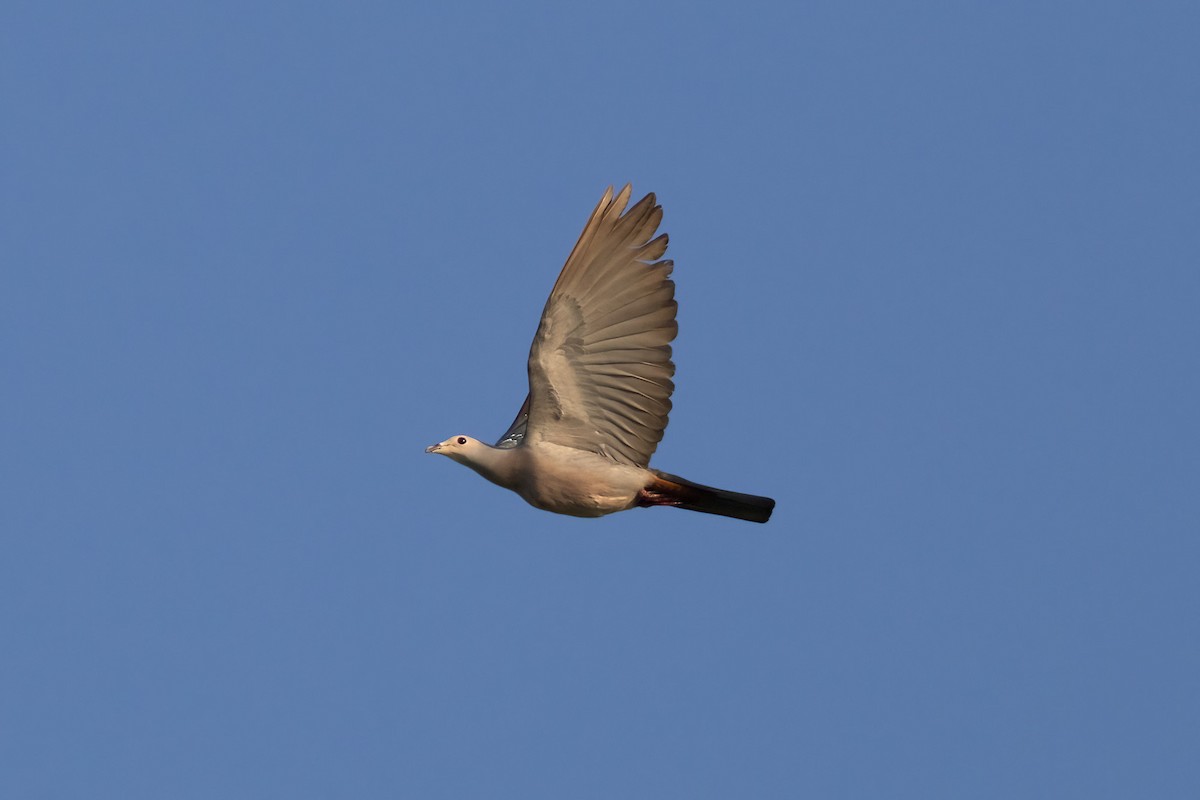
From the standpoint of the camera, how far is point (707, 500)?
17625 millimetres

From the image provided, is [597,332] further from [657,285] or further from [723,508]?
[723,508]

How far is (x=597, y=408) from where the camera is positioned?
671 inches

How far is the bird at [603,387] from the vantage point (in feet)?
54.3

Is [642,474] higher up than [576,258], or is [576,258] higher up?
[576,258]

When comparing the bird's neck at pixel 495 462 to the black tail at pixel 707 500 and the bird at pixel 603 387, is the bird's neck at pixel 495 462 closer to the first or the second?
the bird at pixel 603 387

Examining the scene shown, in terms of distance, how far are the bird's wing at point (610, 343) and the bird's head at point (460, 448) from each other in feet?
1.46

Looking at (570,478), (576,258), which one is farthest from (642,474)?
(576,258)

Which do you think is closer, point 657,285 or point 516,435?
point 657,285

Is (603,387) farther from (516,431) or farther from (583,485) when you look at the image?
(516,431)

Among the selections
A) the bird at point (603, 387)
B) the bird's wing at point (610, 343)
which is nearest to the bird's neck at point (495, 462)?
the bird at point (603, 387)

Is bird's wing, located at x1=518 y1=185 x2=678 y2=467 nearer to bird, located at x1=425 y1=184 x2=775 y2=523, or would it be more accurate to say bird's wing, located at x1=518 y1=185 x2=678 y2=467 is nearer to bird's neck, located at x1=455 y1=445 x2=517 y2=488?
bird, located at x1=425 y1=184 x2=775 y2=523

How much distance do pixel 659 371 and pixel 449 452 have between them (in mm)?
1837

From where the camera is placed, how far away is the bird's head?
56.5ft

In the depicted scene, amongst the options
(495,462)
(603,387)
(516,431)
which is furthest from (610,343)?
(516,431)
